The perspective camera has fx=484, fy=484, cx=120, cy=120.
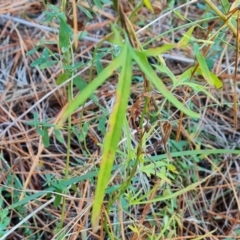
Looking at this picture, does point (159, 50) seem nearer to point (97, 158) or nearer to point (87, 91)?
point (87, 91)

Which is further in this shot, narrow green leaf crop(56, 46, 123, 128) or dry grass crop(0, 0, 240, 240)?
dry grass crop(0, 0, 240, 240)

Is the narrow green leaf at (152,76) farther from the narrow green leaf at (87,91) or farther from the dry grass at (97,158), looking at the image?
the dry grass at (97,158)

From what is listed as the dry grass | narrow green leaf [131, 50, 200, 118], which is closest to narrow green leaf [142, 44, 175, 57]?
narrow green leaf [131, 50, 200, 118]

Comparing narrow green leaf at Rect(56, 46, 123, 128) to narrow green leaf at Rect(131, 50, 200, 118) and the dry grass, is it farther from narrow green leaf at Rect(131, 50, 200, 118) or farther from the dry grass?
the dry grass

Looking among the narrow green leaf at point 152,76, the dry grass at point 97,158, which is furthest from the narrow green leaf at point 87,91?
the dry grass at point 97,158

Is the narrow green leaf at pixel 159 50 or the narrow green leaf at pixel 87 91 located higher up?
the narrow green leaf at pixel 87 91

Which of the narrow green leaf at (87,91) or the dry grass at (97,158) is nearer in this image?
the narrow green leaf at (87,91)

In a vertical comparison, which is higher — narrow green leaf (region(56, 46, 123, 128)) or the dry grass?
narrow green leaf (region(56, 46, 123, 128))

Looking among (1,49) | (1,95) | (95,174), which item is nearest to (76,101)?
(95,174)

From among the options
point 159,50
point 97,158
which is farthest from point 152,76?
point 97,158

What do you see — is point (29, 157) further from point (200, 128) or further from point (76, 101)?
point (76, 101)
